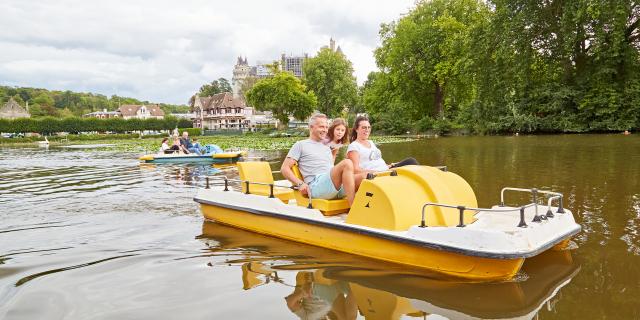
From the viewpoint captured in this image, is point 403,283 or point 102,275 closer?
point 403,283

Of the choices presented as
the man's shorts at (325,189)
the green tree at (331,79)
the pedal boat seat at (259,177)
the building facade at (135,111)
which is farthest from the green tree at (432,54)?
the building facade at (135,111)

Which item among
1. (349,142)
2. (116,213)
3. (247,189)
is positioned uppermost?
(349,142)

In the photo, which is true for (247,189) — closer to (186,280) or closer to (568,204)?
(186,280)

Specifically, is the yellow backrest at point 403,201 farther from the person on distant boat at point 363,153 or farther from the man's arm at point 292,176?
the man's arm at point 292,176

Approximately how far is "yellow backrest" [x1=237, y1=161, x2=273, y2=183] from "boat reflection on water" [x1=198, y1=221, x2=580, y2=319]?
1.82m

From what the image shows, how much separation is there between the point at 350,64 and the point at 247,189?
7056 cm

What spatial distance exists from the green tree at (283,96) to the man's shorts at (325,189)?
58.7 meters

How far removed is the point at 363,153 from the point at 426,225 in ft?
5.98

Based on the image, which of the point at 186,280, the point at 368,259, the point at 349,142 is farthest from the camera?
the point at 349,142

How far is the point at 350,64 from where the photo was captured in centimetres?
7619

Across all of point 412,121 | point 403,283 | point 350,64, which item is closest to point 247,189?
point 403,283

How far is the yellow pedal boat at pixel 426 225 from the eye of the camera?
16.0 ft

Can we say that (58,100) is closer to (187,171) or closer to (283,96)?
(283,96)

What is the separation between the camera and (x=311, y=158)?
7.22 m
